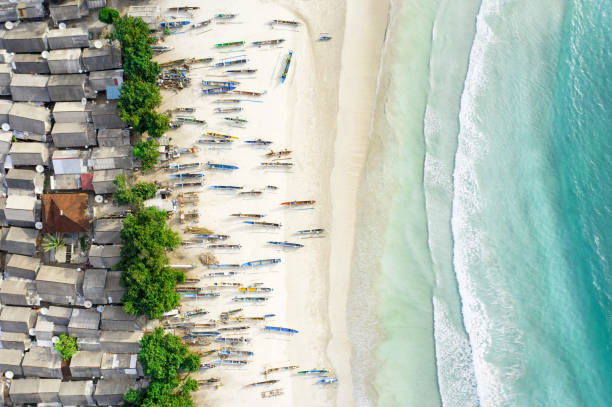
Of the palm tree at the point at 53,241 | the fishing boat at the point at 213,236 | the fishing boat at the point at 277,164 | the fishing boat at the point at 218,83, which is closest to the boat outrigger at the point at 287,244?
the fishing boat at the point at 213,236

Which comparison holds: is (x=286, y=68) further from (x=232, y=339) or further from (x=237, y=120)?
(x=232, y=339)

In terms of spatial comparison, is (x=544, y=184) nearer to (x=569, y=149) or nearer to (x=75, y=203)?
(x=569, y=149)

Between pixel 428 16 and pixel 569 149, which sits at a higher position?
pixel 428 16

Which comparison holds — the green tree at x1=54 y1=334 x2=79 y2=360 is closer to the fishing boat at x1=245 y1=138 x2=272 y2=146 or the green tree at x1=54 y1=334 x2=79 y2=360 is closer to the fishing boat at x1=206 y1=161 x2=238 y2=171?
the fishing boat at x1=206 y1=161 x2=238 y2=171

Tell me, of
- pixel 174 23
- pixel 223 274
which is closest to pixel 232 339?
pixel 223 274

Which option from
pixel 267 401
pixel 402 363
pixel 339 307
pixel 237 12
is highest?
pixel 237 12

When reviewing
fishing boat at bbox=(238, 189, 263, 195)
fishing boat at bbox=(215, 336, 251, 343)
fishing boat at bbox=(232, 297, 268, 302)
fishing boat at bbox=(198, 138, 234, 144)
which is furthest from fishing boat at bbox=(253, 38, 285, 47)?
fishing boat at bbox=(215, 336, 251, 343)

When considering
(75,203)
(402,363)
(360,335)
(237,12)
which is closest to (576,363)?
(402,363)
